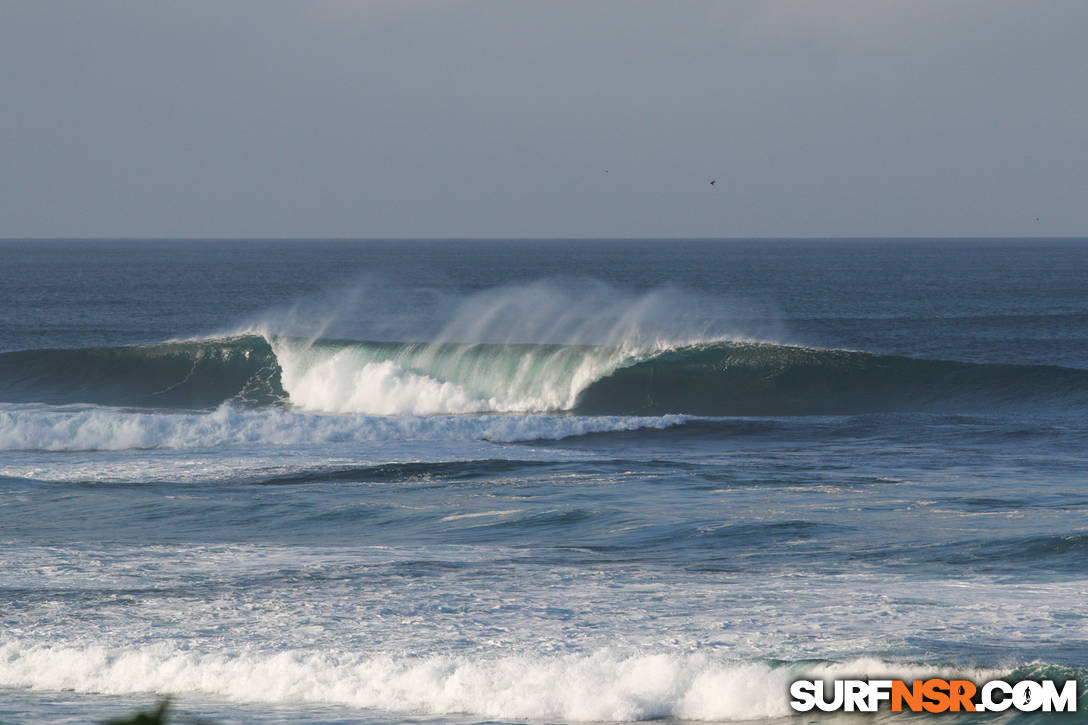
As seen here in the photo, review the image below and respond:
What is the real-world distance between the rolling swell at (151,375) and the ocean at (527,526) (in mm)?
122

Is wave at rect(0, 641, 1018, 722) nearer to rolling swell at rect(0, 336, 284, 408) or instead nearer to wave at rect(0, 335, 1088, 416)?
wave at rect(0, 335, 1088, 416)

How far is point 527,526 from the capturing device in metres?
13.5

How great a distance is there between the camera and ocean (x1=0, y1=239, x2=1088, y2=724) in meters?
8.31

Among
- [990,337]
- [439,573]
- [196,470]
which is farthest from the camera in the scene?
[990,337]

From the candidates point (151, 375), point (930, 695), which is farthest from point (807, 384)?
point (930, 695)

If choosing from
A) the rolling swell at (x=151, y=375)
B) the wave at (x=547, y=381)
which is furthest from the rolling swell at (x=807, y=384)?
the rolling swell at (x=151, y=375)

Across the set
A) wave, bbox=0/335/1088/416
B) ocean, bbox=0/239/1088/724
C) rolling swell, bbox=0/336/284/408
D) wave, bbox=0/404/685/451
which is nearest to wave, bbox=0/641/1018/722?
ocean, bbox=0/239/1088/724

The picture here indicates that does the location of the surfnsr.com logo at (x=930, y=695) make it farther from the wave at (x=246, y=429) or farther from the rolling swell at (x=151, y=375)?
the rolling swell at (x=151, y=375)

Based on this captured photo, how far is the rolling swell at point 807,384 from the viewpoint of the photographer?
27.3 metres

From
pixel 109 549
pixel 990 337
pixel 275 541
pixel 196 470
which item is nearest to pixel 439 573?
pixel 275 541

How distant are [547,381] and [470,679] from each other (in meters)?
20.8

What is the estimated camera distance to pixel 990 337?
4419cm

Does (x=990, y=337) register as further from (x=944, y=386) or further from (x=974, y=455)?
(x=974, y=455)

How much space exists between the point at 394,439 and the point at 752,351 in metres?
11.6
